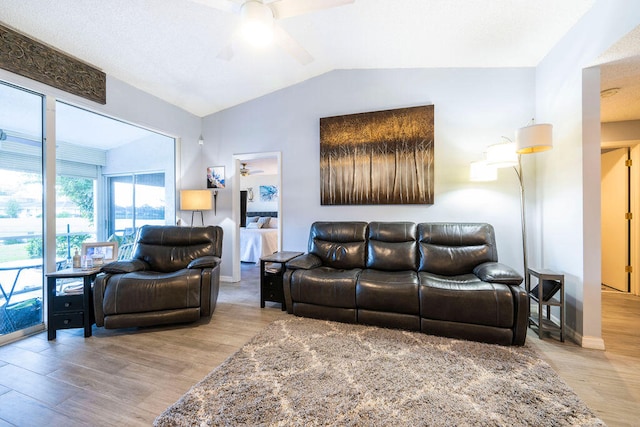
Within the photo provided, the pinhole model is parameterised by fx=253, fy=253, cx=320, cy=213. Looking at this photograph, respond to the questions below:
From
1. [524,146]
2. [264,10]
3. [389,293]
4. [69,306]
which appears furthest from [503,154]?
[69,306]

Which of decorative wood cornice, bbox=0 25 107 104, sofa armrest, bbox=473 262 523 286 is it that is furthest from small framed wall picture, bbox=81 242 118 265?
sofa armrest, bbox=473 262 523 286

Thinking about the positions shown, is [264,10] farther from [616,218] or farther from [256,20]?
[616,218]

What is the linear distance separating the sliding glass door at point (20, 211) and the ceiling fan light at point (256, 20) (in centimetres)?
232

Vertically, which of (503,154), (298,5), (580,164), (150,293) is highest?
(298,5)

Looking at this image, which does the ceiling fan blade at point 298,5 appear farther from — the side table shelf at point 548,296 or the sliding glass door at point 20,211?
the side table shelf at point 548,296

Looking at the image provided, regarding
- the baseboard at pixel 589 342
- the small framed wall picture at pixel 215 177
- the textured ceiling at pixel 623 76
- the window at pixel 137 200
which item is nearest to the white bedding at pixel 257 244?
the small framed wall picture at pixel 215 177

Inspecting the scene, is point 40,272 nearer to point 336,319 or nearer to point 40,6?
point 40,6

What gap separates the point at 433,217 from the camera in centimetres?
327

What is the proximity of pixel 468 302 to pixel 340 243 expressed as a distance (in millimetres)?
1503

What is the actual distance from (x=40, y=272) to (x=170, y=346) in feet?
5.43

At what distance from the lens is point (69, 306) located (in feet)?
7.63

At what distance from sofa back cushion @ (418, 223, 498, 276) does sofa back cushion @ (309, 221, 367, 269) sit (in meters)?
0.70

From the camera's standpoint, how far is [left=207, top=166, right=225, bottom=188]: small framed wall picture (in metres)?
4.20

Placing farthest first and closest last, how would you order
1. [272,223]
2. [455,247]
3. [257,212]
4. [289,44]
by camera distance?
1. [257,212]
2. [272,223]
3. [455,247]
4. [289,44]
